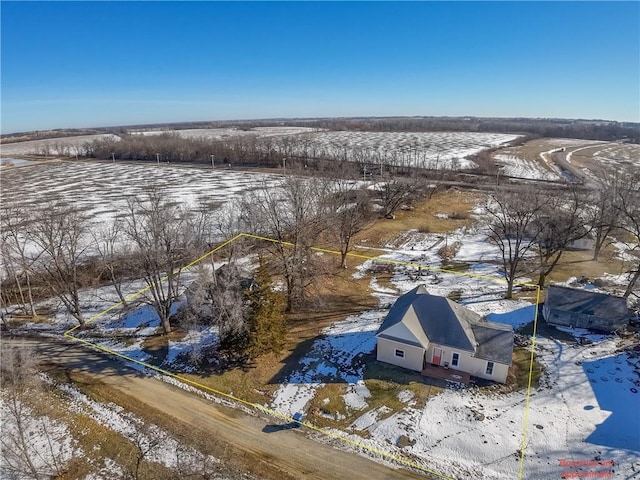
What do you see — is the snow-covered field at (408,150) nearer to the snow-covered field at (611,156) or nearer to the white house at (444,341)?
the snow-covered field at (611,156)

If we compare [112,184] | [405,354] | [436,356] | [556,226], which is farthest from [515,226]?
[112,184]

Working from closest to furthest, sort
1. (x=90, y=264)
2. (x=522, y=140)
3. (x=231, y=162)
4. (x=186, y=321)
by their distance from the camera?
(x=186, y=321), (x=90, y=264), (x=231, y=162), (x=522, y=140)

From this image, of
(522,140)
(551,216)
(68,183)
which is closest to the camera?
(551,216)

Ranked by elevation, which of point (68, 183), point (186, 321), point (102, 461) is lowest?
point (102, 461)

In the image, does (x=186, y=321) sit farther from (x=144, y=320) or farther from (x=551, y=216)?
(x=551, y=216)

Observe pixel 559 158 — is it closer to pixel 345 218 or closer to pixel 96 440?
pixel 345 218

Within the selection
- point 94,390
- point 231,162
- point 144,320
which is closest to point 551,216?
point 144,320
